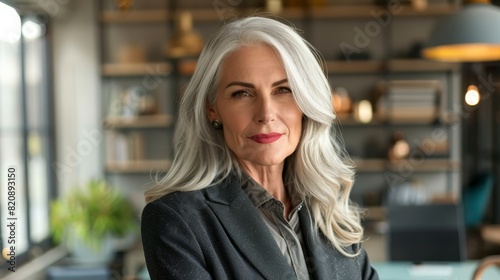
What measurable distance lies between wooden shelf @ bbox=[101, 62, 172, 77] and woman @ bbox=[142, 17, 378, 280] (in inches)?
192

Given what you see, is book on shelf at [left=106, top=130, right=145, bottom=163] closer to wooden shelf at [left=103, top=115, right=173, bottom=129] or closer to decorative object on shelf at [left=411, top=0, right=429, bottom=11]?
wooden shelf at [left=103, top=115, right=173, bottom=129]

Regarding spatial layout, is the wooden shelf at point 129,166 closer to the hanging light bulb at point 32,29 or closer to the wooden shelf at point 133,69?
the wooden shelf at point 133,69

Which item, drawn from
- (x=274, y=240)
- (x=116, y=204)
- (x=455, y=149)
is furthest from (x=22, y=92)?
(x=274, y=240)

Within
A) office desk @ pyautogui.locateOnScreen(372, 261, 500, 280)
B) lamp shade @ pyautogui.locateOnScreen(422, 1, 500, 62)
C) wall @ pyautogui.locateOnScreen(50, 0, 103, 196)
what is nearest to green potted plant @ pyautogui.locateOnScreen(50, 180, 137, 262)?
wall @ pyautogui.locateOnScreen(50, 0, 103, 196)

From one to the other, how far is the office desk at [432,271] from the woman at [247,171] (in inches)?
89.1

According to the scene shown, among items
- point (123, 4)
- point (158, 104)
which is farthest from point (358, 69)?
point (123, 4)

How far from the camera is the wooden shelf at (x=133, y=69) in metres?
6.11

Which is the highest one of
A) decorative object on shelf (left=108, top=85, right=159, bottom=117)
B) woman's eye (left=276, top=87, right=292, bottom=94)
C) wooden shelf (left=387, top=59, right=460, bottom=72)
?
wooden shelf (left=387, top=59, right=460, bottom=72)

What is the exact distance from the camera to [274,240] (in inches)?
50.1

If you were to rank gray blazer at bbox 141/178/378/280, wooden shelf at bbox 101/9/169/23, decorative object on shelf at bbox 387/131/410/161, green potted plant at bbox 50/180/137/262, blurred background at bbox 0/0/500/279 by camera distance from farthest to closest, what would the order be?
wooden shelf at bbox 101/9/169/23 → decorative object on shelf at bbox 387/131/410/161 → blurred background at bbox 0/0/500/279 → green potted plant at bbox 50/180/137/262 → gray blazer at bbox 141/178/378/280

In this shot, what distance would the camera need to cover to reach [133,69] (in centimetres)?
611

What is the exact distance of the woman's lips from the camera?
4.09 ft

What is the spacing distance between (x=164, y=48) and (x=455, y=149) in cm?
282

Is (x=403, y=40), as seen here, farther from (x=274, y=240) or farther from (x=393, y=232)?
(x=274, y=240)
